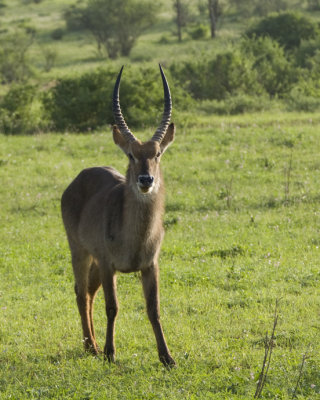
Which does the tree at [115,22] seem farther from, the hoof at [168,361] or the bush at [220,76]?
the hoof at [168,361]

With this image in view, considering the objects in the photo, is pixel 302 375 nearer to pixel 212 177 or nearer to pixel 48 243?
pixel 48 243

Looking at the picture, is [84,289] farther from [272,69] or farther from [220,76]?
[272,69]

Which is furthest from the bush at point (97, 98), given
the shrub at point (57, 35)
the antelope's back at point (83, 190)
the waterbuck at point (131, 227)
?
the shrub at point (57, 35)

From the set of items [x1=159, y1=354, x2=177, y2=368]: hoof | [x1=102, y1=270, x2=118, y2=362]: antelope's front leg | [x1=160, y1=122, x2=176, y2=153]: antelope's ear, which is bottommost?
[x1=159, y1=354, x2=177, y2=368]: hoof

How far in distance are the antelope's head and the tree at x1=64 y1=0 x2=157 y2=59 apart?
3603 centimetres

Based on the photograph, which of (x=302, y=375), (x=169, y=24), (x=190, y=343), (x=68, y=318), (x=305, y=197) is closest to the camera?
(x=302, y=375)

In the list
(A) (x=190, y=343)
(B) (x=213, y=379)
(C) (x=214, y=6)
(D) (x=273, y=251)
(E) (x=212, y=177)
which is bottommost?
(C) (x=214, y=6)

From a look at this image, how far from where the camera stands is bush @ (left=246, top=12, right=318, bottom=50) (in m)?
29.6

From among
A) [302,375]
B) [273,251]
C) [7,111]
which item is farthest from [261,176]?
[7,111]

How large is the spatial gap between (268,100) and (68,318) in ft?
52.9

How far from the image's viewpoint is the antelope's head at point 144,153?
4924mm

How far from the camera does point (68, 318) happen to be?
21.1 ft

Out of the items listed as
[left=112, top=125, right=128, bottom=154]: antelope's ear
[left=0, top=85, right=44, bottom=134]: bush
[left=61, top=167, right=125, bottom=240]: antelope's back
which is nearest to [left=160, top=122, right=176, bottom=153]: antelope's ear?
[left=112, top=125, right=128, bottom=154]: antelope's ear

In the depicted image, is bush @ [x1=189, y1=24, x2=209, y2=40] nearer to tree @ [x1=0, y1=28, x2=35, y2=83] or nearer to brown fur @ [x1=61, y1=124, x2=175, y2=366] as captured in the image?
tree @ [x1=0, y1=28, x2=35, y2=83]
